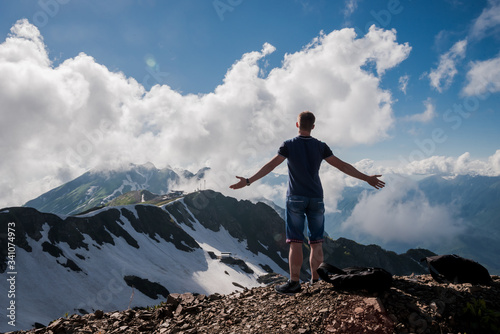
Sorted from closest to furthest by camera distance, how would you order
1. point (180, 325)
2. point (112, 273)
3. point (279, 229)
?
1. point (180, 325)
2. point (112, 273)
3. point (279, 229)

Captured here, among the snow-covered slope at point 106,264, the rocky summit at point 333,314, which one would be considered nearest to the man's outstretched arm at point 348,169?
the rocky summit at point 333,314

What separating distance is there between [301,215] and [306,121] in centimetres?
200

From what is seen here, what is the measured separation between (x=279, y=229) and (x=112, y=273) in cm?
8947

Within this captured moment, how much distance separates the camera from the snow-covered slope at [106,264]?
43.8m

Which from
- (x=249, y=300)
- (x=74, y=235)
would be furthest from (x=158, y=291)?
(x=249, y=300)

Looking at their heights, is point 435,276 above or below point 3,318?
above

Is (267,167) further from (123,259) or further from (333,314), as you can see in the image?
(123,259)

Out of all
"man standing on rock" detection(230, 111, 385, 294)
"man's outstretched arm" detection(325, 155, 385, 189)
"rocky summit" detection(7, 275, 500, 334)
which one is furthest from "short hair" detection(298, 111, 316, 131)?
"rocky summit" detection(7, 275, 500, 334)

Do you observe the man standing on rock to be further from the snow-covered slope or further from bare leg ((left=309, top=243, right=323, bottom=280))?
the snow-covered slope

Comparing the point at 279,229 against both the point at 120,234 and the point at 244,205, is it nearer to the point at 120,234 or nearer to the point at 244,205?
the point at 244,205

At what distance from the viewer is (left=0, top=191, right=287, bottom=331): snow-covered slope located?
1724 inches

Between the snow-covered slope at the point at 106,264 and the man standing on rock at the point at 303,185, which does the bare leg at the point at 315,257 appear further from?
the snow-covered slope at the point at 106,264

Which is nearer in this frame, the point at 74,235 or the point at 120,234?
the point at 74,235

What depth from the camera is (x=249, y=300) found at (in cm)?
588
